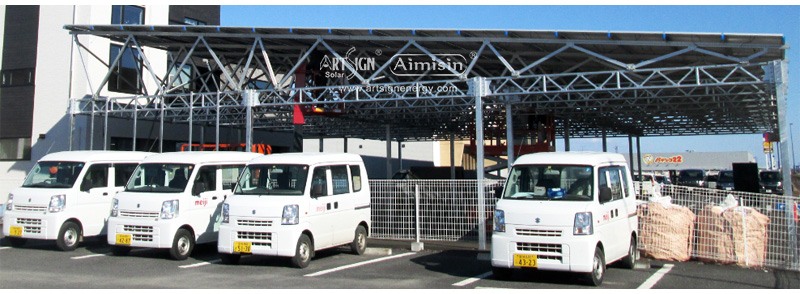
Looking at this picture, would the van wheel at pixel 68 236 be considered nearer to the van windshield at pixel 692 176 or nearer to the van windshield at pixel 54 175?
the van windshield at pixel 54 175

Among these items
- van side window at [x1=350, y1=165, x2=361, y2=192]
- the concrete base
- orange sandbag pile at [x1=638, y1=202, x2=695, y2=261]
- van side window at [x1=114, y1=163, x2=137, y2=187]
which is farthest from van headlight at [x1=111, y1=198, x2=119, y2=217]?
orange sandbag pile at [x1=638, y1=202, x2=695, y2=261]

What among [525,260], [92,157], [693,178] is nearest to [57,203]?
[92,157]

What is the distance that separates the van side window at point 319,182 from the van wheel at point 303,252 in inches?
28.0

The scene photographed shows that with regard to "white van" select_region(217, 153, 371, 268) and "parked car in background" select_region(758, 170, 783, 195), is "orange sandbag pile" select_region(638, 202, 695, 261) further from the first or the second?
"parked car in background" select_region(758, 170, 783, 195)

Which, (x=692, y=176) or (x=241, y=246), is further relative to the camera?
(x=692, y=176)

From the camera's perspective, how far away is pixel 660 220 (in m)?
9.83

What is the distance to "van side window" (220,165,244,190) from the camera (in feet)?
36.9

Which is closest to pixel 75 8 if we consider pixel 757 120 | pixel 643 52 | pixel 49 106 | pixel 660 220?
pixel 49 106

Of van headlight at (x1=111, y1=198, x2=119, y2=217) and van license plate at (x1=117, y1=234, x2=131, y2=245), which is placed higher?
van headlight at (x1=111, y1=198, x2=119, y2=217)

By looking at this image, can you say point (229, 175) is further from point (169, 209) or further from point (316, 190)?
point (316, 190)

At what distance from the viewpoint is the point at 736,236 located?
945 centimetres

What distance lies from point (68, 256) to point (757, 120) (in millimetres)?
24410

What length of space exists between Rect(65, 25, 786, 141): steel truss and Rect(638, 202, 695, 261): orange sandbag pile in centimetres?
427

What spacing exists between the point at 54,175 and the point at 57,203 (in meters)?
0.75
